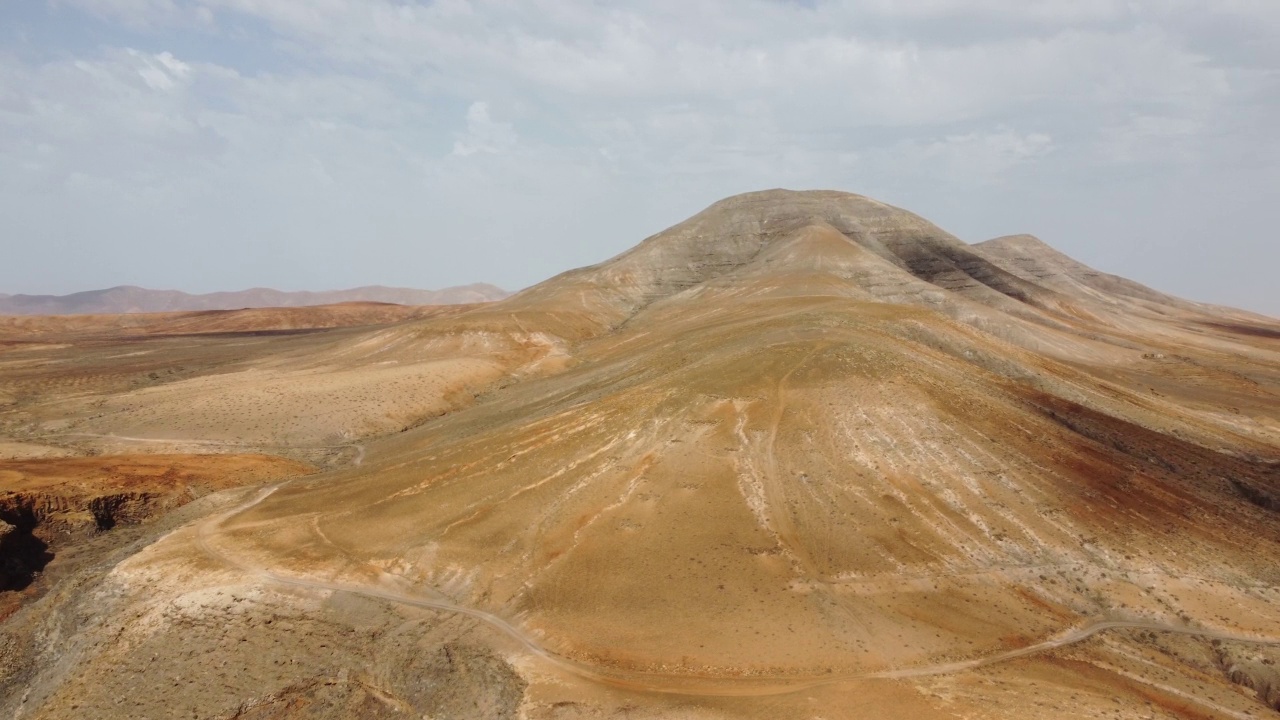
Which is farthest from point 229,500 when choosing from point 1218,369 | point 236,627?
point 1218,369

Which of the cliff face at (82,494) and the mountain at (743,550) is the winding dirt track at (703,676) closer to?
the mountain at (743,550)

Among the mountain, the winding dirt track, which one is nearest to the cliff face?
the mountain

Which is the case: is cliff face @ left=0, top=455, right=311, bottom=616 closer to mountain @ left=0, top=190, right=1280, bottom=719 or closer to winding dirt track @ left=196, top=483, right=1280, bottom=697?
mountain @ left=0, top=190, right=1280, bottom=719

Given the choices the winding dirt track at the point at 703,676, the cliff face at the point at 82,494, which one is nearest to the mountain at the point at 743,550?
the winding dirt track at the point at 703,676

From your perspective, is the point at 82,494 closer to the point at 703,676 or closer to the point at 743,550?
the point at 703,676

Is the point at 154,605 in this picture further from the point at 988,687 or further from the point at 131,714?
the point at 988,687
